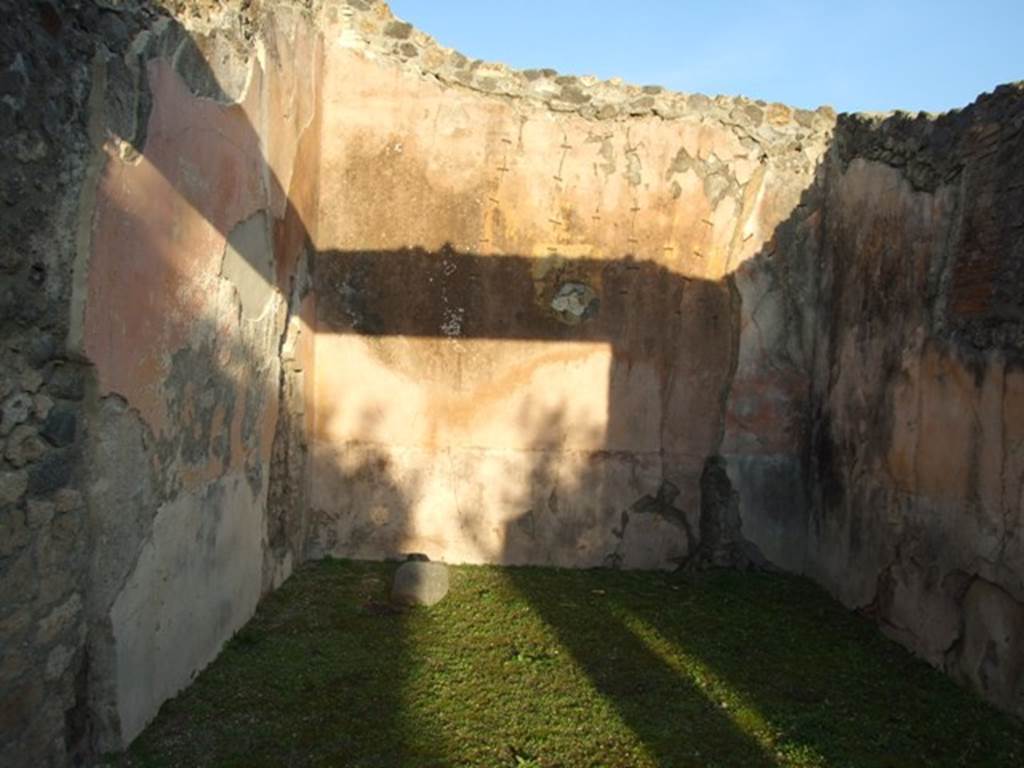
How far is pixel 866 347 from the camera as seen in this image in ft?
12.5

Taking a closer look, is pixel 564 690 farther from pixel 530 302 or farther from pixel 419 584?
pixel 530 302

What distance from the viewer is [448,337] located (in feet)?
14.1

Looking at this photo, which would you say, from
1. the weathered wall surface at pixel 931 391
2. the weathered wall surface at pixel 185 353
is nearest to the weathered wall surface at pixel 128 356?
the weathered wall surface at pixel 185 353

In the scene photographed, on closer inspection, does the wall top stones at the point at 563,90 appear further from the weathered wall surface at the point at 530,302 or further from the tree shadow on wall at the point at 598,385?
the tree shadow on wall at the point at 598,385

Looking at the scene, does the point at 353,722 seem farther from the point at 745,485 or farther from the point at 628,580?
the point at 745,485

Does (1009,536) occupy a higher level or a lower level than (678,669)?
higher

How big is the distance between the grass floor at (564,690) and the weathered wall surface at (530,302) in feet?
1.78

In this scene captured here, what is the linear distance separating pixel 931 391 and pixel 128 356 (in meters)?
2.99

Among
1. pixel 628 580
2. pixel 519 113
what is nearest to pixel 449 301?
pixel 519 113

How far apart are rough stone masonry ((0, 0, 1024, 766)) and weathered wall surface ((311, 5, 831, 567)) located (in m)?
0.02

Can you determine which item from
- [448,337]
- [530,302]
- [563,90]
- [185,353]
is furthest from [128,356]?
[563,90]

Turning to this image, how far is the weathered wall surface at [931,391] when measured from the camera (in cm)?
278

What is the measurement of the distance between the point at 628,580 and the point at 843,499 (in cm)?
116

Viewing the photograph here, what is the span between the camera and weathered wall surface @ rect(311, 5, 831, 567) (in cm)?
429
